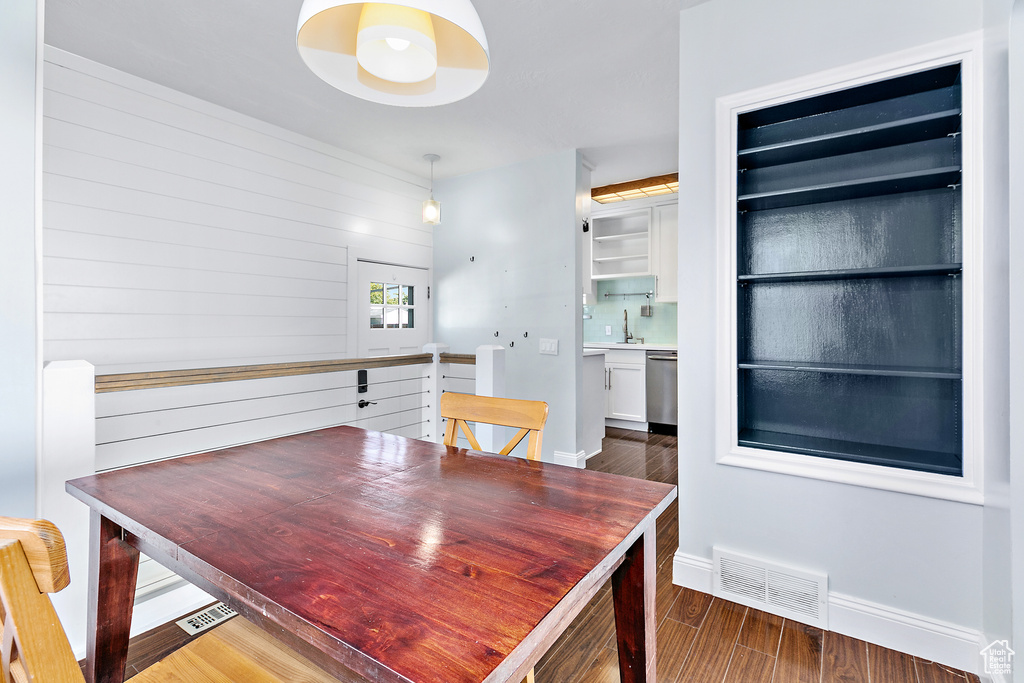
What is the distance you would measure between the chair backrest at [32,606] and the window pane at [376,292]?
3849 millimetres

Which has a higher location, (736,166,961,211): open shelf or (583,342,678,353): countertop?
(736,166,961,211): open shelf

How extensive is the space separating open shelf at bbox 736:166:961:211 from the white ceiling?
96cm

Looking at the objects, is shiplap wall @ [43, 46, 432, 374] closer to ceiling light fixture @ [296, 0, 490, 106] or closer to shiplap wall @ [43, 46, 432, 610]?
shiplap wall @ [43, 46, 432, 610]

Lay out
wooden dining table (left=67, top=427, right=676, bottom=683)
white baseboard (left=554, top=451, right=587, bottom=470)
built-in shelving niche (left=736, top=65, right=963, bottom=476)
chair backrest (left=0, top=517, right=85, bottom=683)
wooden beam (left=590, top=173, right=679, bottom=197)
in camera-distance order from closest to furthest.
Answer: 1. chair backrest (left=0, top=517, right=85, bottom=683)
2. wooden dining table (left=67, top=427, right=676, bottom=683)
3. built-in shelving niche (left=736, top=65, right=963, bottom=476)
4. white baseboard (left=554, top=451, right=587, bottom=470)
5. wooden beam (left=590, top=173, right=679, bottom=197)

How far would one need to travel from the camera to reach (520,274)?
13.9 ft

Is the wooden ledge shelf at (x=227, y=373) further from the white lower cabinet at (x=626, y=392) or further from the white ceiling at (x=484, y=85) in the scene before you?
the white lower cabinet at (x=626, y=392)

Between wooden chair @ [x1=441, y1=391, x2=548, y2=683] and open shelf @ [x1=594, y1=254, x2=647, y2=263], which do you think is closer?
wooden chair @ [x1=441, y1=391, x2=548, y2=683]

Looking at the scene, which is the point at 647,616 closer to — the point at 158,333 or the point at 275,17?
the point at 275,17

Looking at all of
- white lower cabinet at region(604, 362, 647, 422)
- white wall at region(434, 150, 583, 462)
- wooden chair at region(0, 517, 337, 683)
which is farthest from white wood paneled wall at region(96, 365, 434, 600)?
white lower cabinet at region(604, 362, 647, 422)

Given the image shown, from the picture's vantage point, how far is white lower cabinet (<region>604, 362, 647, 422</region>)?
5.27 m

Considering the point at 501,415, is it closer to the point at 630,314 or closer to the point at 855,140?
the point at 855,140

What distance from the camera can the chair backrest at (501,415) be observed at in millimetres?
1658

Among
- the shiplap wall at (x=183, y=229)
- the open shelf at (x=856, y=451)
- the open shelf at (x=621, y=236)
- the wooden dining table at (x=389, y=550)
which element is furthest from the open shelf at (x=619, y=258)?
the wooden dining table at (x=389, y=550)

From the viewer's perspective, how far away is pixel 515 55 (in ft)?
8.41
